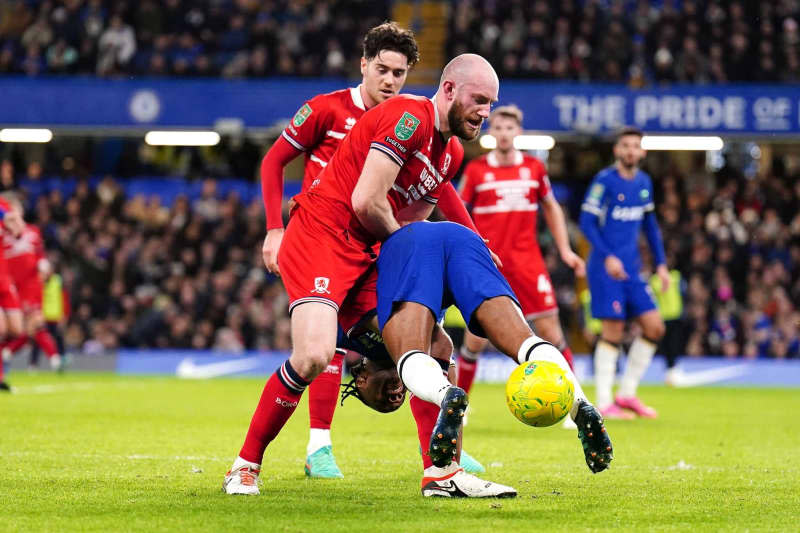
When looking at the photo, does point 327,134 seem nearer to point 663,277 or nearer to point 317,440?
point 317,440

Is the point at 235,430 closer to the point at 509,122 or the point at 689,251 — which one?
the point at 509,122

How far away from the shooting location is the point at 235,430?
969 centimetres

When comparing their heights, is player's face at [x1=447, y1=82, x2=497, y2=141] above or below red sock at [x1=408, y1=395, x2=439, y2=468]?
above

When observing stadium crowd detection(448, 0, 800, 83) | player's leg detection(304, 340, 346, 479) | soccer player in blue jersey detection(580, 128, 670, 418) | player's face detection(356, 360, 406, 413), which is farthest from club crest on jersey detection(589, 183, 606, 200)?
stadium crowd detection(448, 0, 800, 83)

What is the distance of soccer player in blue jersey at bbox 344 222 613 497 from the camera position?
508 cm

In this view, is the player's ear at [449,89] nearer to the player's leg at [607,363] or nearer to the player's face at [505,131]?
the player's face at [505,131]

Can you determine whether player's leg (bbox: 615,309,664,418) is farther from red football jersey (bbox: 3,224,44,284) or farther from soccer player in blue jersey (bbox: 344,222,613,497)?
red football jersey (bbox: 3,224,44,284)

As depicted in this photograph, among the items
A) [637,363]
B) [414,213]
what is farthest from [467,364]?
[414,213]

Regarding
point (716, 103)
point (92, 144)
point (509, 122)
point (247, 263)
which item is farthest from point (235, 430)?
point (92, 144)

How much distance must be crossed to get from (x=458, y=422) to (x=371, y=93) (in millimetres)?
2694

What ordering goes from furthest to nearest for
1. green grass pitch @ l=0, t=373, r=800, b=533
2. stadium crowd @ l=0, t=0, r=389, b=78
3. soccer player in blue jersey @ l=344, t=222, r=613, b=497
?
stadium crowd @ l=0, t=0, r=389, b=78
soccer player in blue jersey @ l=344, t=222, r=613, b=497
green grass pitch @ l=0, t=373, r=800, b=533

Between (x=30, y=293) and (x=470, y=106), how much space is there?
13312 mm

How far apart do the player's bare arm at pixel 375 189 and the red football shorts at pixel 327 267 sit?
24 centimetres

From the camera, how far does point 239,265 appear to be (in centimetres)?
2289
